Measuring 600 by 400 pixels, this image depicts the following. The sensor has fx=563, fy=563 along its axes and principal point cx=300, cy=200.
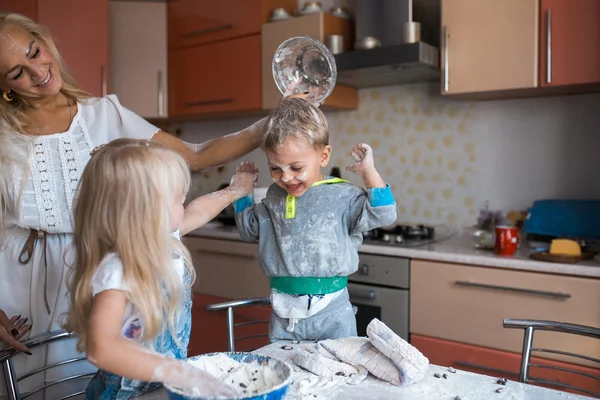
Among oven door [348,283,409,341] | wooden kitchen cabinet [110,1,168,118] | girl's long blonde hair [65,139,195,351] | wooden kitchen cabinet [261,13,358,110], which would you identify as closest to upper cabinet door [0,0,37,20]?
wooden kitchen cabinet [110,1,168,118]

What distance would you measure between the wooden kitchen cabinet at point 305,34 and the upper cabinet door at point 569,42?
3.16 feet

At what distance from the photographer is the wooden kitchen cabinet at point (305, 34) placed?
265 centimetres

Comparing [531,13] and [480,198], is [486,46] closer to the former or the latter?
[531,13]

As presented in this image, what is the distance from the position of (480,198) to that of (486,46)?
28.1 inches

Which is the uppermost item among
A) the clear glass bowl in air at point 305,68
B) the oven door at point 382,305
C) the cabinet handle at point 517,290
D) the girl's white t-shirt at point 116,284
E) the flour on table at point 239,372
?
the clear glass bowl in air at point 305,68

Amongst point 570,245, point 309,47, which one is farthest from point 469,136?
point 309,47

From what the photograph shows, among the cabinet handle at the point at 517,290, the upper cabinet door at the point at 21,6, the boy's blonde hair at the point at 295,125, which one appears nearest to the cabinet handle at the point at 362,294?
the cabinet handle at the point at 517,290

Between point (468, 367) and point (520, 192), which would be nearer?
point (468, 367)

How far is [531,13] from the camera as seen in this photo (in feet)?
6.90

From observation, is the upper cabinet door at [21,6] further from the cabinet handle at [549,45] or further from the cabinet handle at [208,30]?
the cabinet handle at [549,45]

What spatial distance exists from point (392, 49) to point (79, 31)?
1653 millimetres

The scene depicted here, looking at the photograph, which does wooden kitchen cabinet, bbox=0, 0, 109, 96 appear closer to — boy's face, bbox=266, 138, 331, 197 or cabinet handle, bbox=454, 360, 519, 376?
boy's face, bbox=266, 138, 331, 197

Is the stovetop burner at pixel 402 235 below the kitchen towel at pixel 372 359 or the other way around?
the other way around

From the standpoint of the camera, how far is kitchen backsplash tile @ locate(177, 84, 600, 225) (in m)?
2.37
